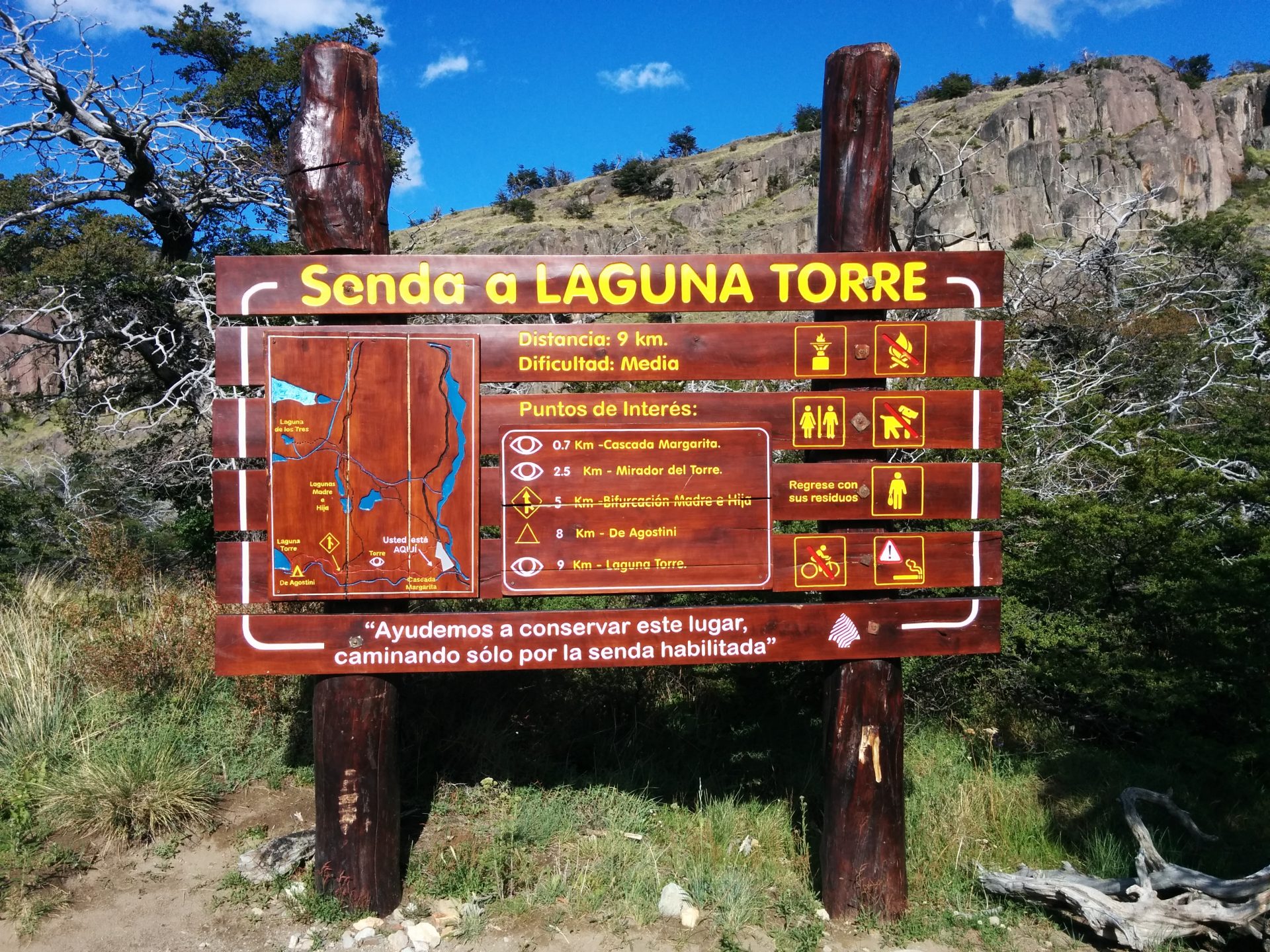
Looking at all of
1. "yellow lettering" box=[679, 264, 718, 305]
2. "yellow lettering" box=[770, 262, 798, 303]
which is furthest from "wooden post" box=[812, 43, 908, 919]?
"yellow lettering" box=[679, 264, 718, 305]

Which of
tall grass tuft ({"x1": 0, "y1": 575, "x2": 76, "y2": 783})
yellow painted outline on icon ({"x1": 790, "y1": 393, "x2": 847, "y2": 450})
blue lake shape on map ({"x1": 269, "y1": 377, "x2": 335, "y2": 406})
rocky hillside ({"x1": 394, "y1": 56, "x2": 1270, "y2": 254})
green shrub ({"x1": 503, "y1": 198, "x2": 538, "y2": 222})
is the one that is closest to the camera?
blue lake shape on map ({"x1": 269, "y1": 377, "x2": 335, "y2": 406})

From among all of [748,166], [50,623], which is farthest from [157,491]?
[748,166]

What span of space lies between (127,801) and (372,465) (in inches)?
91.5

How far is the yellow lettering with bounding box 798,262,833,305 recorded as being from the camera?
12.9 ft

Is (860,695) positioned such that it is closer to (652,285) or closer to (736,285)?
(736,285)

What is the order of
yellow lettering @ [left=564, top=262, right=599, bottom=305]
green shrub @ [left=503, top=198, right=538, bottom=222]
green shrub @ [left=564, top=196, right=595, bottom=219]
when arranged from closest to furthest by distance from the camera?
yellow lettering @ [left=564, top=262, right=599, bottom=305] → green shrub @ [left=564, top=196, right=595, bottom=219] → green shrub @ [left=503, top=198, right=538, bottom=222]

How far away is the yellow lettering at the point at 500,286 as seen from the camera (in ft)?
12.6

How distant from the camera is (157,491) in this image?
976cm

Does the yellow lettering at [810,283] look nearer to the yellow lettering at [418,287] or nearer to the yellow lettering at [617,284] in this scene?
the yellow lettering at [617,284]

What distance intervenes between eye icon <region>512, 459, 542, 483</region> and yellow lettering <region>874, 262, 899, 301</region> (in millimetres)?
1702

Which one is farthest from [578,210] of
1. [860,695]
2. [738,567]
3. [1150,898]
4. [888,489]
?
[1150,898]

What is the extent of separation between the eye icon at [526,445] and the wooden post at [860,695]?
4.30ft

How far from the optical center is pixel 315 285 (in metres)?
3.79

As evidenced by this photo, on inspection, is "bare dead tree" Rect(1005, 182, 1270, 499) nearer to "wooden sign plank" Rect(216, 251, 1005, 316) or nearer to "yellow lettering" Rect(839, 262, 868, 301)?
"wooden sign plank" Rect(216, 251, 1005, 316)
